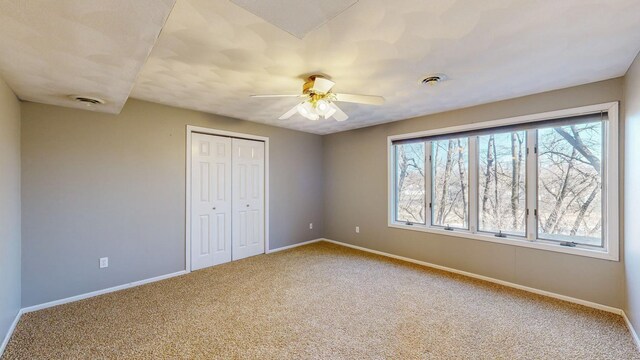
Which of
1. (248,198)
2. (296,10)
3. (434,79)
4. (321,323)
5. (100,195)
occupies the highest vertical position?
(434,79)

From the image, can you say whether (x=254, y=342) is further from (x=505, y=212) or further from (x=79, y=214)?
(x=505, y=212)

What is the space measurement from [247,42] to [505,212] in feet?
11.7

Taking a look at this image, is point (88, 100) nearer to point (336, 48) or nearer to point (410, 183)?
point (336, 48)

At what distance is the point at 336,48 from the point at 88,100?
249cm

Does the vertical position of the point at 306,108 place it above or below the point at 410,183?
above

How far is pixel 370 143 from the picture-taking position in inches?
186

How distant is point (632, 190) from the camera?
89.0 inches

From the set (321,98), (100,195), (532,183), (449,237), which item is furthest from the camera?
(449,237)

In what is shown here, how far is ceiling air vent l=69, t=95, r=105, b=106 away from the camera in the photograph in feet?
8.09

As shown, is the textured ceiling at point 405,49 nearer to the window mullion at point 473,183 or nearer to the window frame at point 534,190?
the window frame at point 534,190

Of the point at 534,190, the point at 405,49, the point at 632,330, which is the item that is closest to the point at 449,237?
the point at 534,190

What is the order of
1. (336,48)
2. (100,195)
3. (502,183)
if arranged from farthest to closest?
(502,183)
(100,195)
(336,48)

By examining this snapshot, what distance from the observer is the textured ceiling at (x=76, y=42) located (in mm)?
1214

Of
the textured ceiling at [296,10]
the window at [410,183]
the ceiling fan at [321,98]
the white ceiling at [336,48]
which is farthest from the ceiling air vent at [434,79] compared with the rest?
Result: the window at [410,183]
